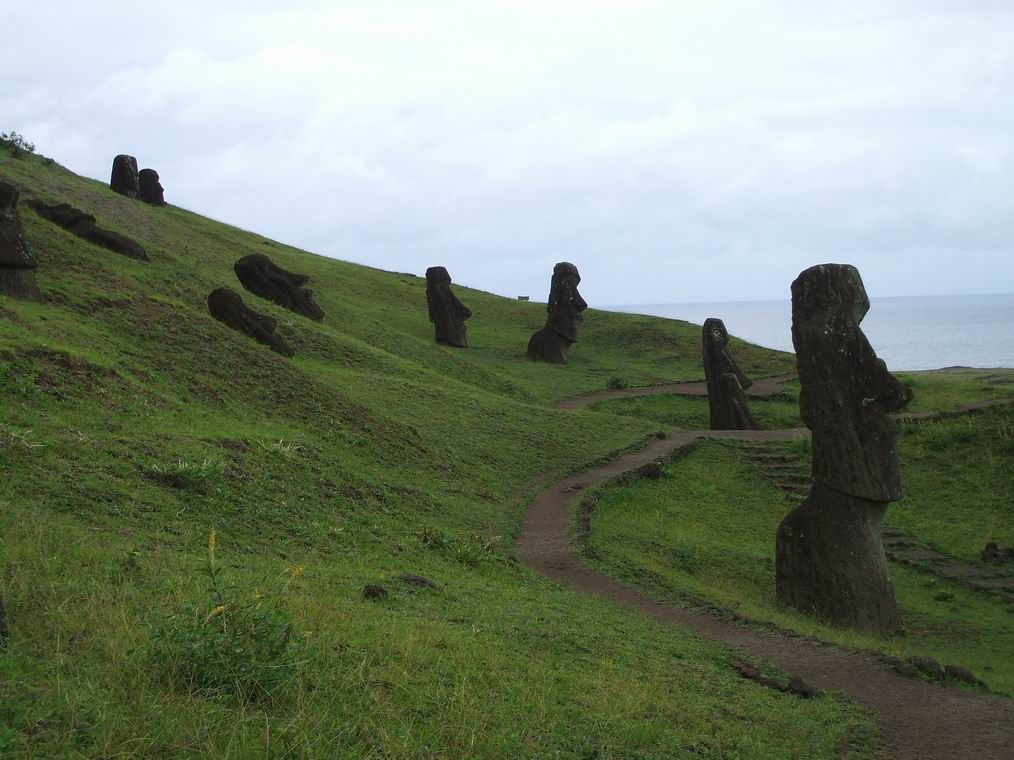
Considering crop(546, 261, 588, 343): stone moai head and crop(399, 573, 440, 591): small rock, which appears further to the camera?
crop(546, 261, 588, 343): stone moai head

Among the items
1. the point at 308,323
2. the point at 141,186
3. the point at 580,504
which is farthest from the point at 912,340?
the point at 580,504

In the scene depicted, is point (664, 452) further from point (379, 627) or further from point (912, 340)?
point (912, 340)

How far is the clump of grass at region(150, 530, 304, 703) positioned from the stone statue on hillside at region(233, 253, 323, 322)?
29.5 m

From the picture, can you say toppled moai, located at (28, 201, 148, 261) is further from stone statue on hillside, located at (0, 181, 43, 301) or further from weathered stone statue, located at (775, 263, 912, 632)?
weathered stone statue, located at (775, 263, 912, 632)

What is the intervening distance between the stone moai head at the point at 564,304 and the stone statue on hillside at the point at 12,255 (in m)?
25.1

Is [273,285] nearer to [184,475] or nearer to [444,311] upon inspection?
[444,311]

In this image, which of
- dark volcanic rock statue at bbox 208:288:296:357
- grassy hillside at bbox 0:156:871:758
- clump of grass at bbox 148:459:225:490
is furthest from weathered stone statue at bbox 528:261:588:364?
clump of grass at bbox 148:459:225:490

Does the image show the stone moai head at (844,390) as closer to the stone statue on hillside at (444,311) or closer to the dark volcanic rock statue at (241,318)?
the dark volcanic rock statue at (241,318)

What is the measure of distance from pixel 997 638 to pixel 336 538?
9684 mm

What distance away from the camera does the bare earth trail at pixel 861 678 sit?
8.54 metres

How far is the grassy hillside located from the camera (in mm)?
5527

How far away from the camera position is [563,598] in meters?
11.9

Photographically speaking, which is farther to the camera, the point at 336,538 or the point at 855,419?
the point at 855,419

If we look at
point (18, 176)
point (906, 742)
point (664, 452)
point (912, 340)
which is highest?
point (912, 340)
